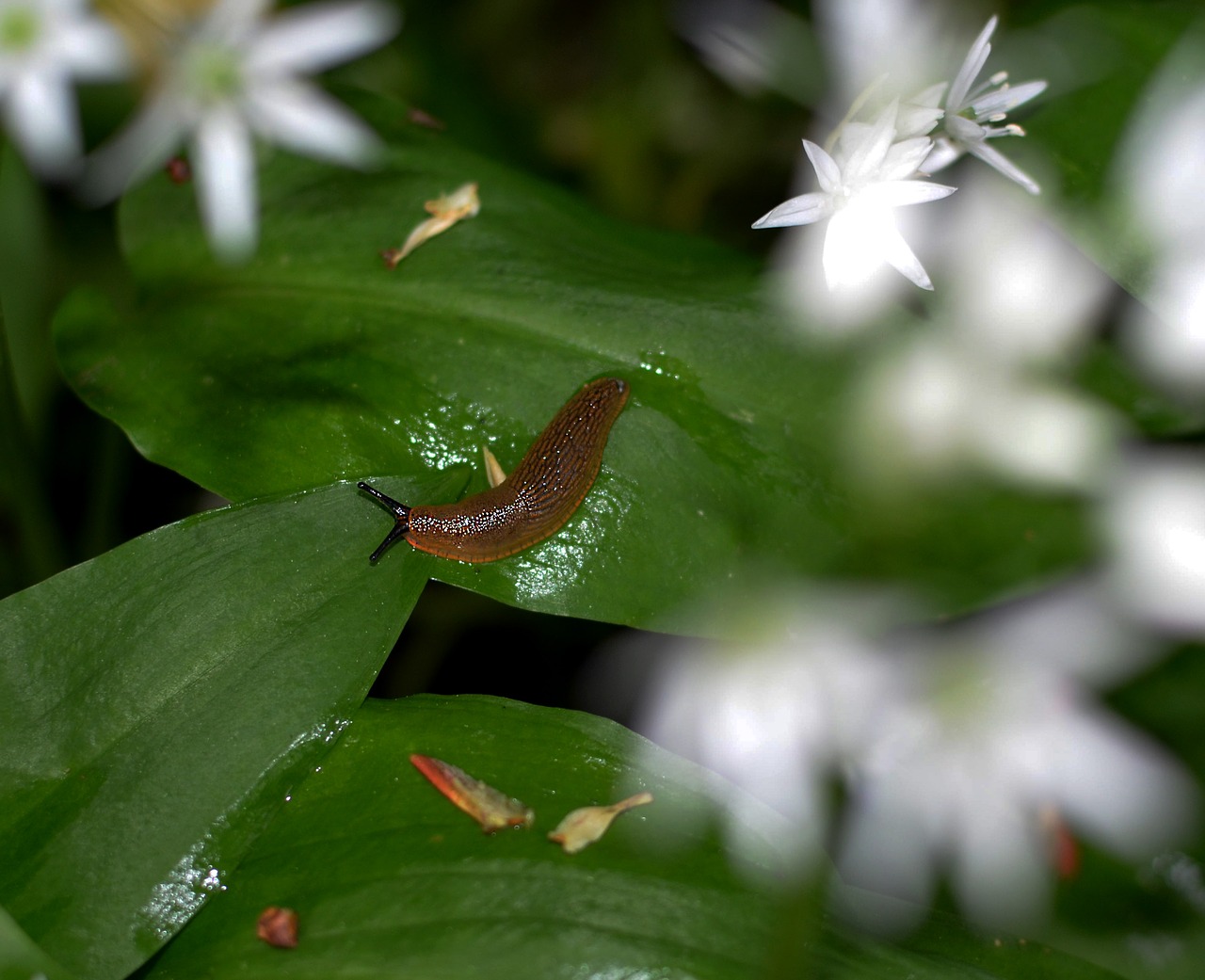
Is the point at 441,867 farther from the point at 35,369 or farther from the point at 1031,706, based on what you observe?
the point at 35,369

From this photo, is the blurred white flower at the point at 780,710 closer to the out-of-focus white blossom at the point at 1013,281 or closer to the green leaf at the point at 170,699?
the out-of-focus white blossom at the point at 1013,281

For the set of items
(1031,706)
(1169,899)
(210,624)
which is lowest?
(1169,899)

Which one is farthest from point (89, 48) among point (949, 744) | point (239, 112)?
point (949, 744)

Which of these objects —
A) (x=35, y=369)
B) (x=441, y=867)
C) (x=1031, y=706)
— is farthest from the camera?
(x=35, y=369)

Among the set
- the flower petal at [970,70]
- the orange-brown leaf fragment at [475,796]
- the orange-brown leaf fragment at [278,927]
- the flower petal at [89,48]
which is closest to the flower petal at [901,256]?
the flower petal at [970,70]

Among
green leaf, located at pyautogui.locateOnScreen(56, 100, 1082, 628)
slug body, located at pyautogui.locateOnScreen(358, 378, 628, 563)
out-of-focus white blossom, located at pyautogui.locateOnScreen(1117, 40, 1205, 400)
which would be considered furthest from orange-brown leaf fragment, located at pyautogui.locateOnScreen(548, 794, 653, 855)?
out-of-focus white blossom, located at pyautogui.locateOnScreen(1117, 40, 1205, 400)

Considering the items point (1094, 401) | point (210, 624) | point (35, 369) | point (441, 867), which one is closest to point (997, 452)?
point (1094, 401)

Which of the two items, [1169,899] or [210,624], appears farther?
[1169,899]
